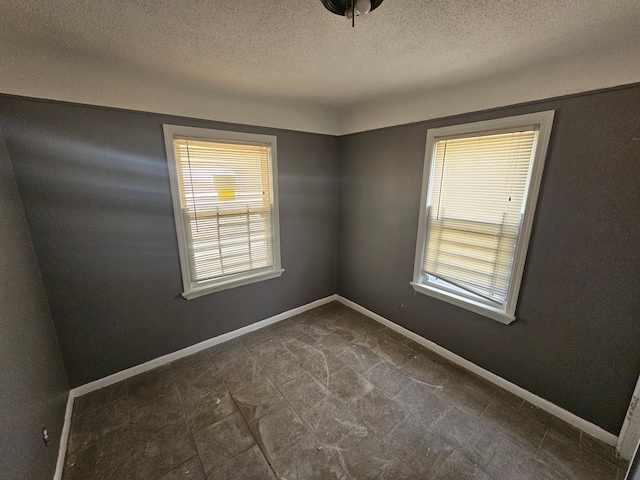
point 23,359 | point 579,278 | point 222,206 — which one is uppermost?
point 222,206

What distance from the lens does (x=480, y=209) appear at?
214cm

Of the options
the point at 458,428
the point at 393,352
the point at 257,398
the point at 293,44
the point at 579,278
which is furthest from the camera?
the point at 393,352

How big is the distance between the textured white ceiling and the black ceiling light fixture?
0.07 metres

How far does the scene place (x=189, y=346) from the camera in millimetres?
2539

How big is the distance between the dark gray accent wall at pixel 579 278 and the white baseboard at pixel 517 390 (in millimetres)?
46

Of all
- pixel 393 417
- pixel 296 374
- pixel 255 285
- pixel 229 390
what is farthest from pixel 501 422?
pixel 255 285

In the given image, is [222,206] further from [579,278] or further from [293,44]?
[579,278]

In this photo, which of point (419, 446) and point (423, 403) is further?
point (423, 403)

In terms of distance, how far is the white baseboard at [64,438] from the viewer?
1.49 m

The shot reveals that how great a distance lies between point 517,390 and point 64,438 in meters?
3.31

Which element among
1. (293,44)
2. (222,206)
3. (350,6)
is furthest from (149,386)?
(350,6)

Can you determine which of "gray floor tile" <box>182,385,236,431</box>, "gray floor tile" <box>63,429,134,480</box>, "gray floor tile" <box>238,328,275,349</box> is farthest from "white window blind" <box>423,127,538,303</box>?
"gray floor tile" <box>63,429,134,480</box>

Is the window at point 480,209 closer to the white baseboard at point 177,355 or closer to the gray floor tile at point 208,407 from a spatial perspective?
the white baseboard at point 177,355

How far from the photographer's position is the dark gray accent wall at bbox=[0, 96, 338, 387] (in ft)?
5.65
